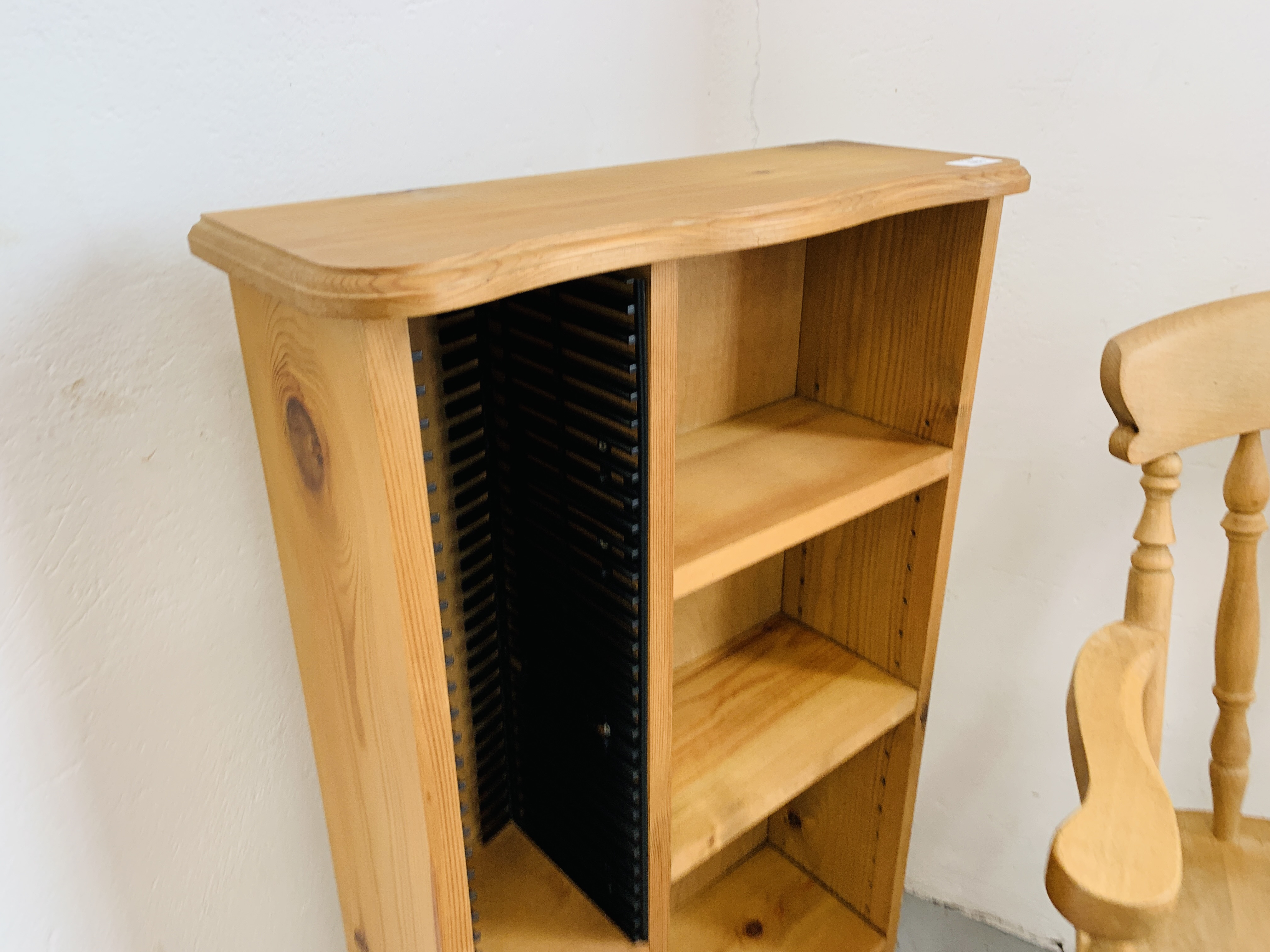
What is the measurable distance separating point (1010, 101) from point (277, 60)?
866 millimetres

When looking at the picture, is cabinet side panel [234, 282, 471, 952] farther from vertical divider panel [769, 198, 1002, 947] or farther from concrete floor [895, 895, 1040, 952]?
concrete floor [895, 895, 1040, 952]

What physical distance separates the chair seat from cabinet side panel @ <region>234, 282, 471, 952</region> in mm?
676

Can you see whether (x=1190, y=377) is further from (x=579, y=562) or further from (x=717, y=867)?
(x=717, y=867)

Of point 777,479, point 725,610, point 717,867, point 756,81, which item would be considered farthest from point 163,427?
point 717,867

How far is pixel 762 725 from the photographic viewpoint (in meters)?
1.06

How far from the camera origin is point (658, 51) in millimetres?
1155

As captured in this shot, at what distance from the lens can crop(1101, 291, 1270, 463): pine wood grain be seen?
33.5 inches

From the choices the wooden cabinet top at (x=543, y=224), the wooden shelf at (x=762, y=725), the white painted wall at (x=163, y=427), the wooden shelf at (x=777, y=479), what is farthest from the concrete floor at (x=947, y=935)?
the wooden cabinet top at (x=543, y=224)

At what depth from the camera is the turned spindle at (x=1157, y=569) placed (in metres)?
0.89

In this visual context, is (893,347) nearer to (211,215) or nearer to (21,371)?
(211,215)

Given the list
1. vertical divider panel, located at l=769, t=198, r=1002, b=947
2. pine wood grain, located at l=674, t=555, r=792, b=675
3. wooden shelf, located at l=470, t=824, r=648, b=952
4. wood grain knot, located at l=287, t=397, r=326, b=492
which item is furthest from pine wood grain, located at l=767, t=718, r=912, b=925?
wood grain knot, located at l=287, t=397, r=326, b=492

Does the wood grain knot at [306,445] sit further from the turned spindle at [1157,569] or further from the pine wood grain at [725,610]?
the turned spindle at [1157,569]

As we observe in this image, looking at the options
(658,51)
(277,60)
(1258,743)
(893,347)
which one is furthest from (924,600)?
(277,60)

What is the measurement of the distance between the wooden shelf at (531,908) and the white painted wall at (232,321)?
19cm
